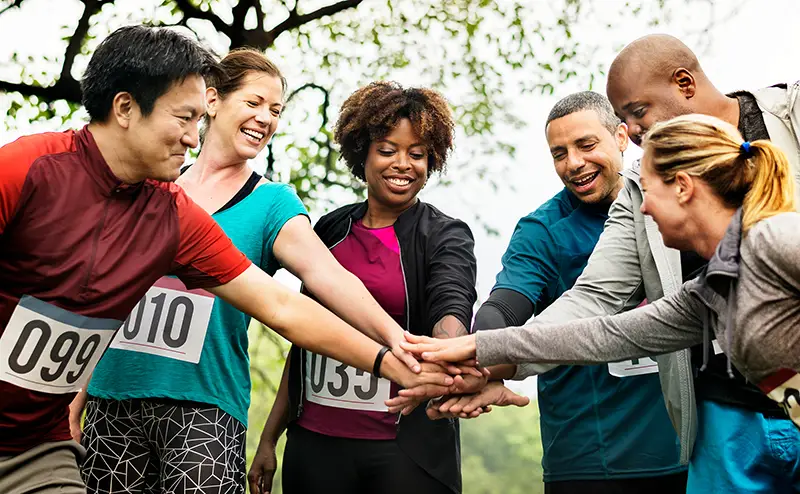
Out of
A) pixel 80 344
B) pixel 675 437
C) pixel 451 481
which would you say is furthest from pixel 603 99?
pixel 80 344

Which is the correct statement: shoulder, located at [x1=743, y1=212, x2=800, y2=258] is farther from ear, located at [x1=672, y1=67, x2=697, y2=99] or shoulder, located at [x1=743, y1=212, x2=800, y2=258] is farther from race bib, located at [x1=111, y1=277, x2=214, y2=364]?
race bib, located at [x1=111, y1=277, x2=214, y2=364]

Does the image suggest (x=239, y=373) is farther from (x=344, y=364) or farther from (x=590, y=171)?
(x=590, y=171)

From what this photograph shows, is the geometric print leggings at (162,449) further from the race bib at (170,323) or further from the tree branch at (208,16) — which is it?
the tree branch at (208,16)

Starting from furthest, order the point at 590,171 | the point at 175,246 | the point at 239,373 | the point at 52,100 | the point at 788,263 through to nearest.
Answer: the point at 52,100 → the point at 590,171 → the point at 239,373 → the point at 175,246 → the point at 788,263

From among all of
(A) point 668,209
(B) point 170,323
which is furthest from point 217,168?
(A) point 668,209

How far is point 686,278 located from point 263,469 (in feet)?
6.69

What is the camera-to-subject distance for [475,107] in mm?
9602

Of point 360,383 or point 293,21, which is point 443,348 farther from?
point 293,21

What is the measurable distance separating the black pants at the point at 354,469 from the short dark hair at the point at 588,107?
1.66m

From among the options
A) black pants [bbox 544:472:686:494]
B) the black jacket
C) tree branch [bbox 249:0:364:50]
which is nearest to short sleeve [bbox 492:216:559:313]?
the black jacket

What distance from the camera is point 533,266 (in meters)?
3.75

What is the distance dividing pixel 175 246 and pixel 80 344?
0.46 metres

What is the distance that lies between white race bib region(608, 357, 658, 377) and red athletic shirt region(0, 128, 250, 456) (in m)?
1.83

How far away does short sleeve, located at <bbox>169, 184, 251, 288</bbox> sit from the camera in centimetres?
307
